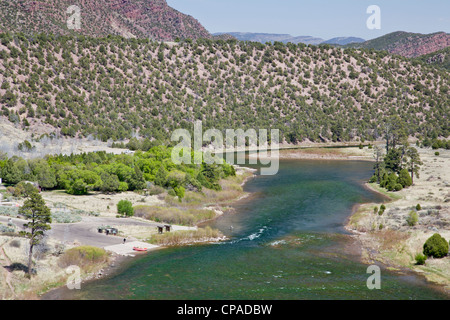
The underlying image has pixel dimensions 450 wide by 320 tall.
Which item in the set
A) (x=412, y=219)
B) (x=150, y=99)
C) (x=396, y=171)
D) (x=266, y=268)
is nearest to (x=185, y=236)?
(x=266, y=268)

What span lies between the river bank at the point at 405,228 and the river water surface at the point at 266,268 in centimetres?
194

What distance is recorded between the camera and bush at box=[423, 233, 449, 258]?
48.3 m

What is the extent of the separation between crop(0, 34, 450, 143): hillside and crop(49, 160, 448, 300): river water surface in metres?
75.8

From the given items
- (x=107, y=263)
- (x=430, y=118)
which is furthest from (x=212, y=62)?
(x=107, y=263)

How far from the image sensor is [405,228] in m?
59.1

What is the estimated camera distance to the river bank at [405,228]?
4762cm

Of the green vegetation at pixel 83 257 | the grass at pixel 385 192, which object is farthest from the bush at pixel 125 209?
the grass at pixel 385 192

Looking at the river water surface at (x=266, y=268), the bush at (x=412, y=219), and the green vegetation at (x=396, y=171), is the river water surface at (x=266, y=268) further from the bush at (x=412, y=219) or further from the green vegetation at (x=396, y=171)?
the green vegetation at (x=396, y=171)

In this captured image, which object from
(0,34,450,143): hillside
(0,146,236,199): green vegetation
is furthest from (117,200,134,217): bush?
(0,34,450,143): hillside

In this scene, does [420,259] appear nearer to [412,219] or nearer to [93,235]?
[412,219]

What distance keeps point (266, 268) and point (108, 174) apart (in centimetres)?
4182

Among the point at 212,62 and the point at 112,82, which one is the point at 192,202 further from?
the point at 212,62
